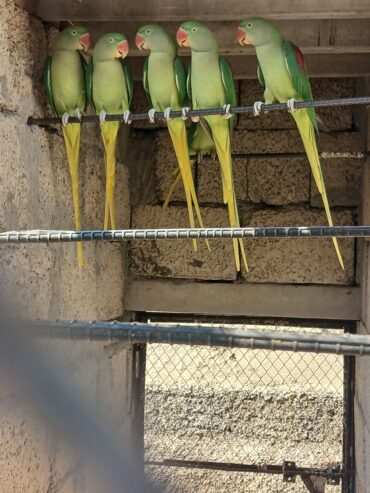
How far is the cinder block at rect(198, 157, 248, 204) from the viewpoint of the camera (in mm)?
2359

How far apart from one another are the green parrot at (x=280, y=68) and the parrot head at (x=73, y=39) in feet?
1.37

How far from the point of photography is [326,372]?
3.30 m

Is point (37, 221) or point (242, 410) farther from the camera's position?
point (242, 410)

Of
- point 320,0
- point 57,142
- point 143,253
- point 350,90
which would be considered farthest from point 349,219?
point 57,142

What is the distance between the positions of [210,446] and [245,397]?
34cm

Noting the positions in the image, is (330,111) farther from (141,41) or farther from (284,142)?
(141,41)

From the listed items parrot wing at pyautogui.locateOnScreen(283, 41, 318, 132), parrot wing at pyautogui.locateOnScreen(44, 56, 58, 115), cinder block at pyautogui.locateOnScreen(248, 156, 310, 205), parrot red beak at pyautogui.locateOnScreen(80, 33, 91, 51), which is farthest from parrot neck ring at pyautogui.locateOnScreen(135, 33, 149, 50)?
cinder block at pyautogui.locateOnScreen(248, 156, 310, 205)

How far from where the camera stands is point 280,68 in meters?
1.52

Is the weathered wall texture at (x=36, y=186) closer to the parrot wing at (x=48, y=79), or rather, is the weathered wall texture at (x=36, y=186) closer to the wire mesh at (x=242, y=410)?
the parrot wing at (x=48, y=79)

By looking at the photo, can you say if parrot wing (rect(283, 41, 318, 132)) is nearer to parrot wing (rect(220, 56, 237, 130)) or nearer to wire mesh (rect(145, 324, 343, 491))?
parrot wing (rect(220, 56, 237, 130))

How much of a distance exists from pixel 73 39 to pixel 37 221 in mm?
501

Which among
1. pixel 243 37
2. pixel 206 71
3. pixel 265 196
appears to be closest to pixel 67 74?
pixel 206 71

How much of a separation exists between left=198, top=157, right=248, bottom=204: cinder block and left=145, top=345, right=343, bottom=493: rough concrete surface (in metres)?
1.25

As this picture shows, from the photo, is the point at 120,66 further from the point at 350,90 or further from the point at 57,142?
the point at 350,90
